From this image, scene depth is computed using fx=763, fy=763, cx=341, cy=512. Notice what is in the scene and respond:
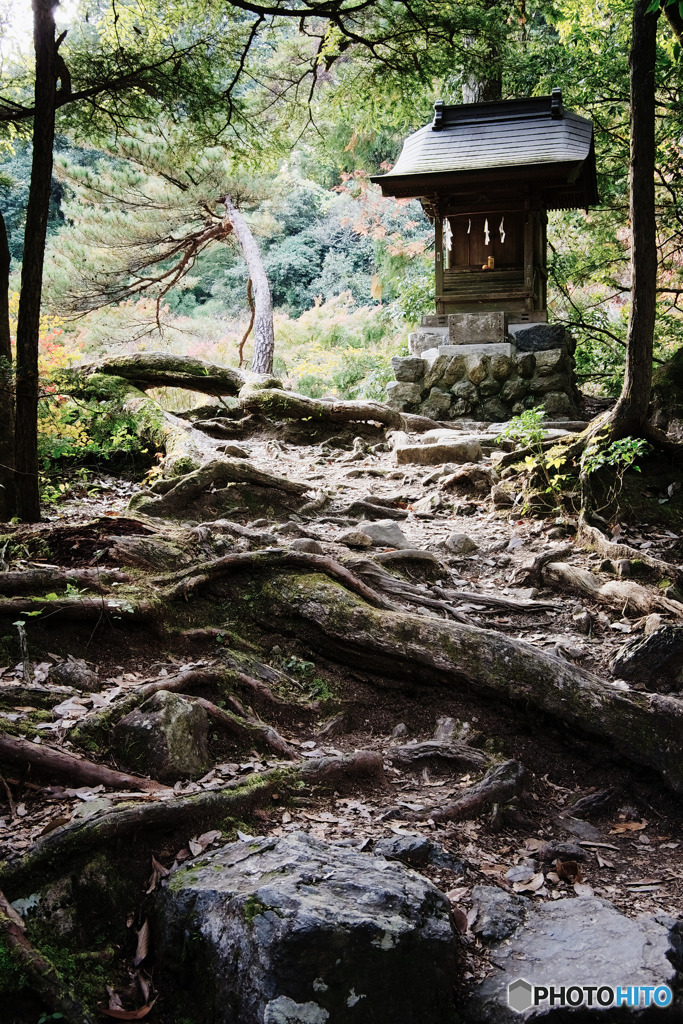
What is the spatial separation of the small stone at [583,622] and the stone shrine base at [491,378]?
7.12 m

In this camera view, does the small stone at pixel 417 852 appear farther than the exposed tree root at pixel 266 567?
No

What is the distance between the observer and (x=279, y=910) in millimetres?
2268

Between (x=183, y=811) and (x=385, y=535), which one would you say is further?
(x=385, y=535)

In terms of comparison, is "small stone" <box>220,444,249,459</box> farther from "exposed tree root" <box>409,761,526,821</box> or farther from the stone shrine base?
"exposed tree root" <box>409,761,526,821</box>

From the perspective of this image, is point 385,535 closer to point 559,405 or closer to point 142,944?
point 142,944

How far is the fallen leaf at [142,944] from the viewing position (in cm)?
240

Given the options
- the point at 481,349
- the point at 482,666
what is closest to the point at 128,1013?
the point at 482,666

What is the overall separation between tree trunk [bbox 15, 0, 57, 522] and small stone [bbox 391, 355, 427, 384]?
769cm

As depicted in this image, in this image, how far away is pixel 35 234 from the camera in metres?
5.04

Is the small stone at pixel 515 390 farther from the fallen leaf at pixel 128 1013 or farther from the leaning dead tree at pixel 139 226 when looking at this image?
the fallen leaf at pixel 128 1013

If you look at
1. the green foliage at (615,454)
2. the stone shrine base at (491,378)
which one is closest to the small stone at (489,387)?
the stone shrine base at (491,378)

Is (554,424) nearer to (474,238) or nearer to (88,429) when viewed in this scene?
(474,238)

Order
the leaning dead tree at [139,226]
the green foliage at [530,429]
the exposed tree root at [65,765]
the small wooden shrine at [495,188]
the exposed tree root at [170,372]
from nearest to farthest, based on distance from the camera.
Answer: the exposed tree root at [65,765], the green foliage at [530,429], the exposed tree root at [170,372], the small wooden shrine at [495,188], the leaning dead tree at [139,226]

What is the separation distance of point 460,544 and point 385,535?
71 cm
